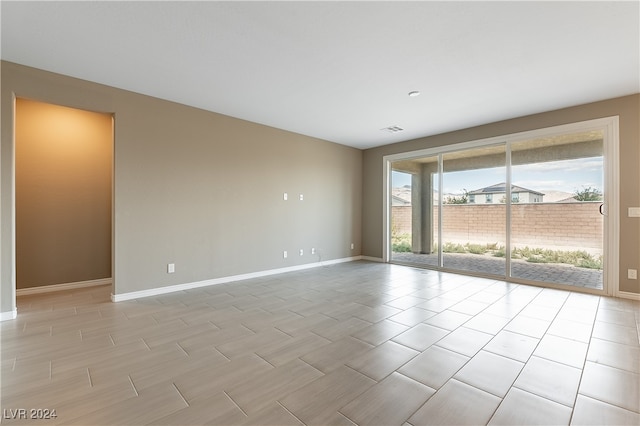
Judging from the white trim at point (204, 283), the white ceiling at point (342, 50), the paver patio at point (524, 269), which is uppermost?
the white ceiling at point (342, 50)

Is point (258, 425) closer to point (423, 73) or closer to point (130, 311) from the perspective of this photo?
point (130, 311)

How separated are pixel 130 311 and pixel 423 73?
4.26m

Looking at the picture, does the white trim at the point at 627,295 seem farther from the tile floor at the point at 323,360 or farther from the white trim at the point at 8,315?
the white trim at the point at 8,315

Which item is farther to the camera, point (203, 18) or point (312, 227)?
point (312, 227)

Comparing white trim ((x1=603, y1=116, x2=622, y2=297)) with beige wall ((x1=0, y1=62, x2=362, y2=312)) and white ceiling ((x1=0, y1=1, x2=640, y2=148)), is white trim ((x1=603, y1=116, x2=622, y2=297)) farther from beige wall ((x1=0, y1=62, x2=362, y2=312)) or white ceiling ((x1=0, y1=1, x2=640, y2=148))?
beige wall ((x1=0, y1=62, x2=362, y2=312))

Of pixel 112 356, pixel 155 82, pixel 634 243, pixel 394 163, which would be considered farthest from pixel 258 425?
pixel 394 163

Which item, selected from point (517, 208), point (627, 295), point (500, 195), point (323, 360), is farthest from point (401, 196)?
point (323, 360)

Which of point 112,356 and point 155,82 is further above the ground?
point 155,82

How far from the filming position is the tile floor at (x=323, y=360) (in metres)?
1.58

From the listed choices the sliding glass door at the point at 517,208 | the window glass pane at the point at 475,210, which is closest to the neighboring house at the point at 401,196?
the sliding glass door at the point at 517,208

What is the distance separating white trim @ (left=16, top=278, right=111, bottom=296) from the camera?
3.79 meters

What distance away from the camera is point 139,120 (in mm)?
3709

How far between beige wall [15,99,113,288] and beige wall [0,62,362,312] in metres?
1.18

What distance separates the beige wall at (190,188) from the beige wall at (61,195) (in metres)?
1.18
